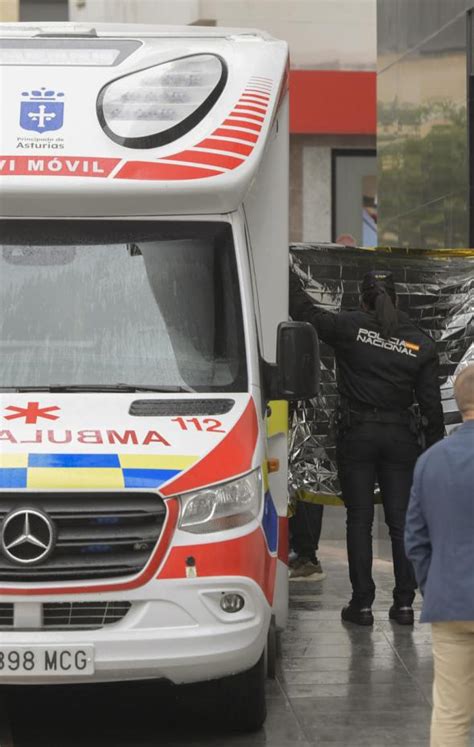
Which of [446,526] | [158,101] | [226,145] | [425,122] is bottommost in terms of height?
[446,526]

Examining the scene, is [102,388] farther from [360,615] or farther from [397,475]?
[360,615]

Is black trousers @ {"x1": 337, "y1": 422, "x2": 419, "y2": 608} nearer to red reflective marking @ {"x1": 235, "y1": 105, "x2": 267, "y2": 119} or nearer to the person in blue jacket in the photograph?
red reflective marking @ {"x1": 235, "y1": 105, "x2": 267, "y2": 119}

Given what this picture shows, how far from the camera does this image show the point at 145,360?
6805 millimetres

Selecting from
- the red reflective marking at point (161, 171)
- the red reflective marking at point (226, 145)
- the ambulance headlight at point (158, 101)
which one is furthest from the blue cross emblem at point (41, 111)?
the red reflective marking at point (226, 145)

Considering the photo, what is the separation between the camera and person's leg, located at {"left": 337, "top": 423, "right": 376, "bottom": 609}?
925 cm

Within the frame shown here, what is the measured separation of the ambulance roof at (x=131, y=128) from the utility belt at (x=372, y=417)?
8.40 ft

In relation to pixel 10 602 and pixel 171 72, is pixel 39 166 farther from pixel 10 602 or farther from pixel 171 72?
pixel 10 602

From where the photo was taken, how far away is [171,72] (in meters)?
7.12

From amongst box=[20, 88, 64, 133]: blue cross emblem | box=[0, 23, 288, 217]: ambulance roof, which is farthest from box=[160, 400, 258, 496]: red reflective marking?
box=[20, 88, 64, 133]: blue cross emblem

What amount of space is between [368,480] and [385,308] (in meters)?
1.05

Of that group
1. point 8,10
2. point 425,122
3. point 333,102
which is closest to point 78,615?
point 425,122

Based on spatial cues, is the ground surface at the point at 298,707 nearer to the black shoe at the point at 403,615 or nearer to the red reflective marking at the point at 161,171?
the black shoe at the point at 403,615

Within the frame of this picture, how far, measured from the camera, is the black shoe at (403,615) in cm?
946

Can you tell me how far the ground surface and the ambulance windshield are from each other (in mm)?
1604
